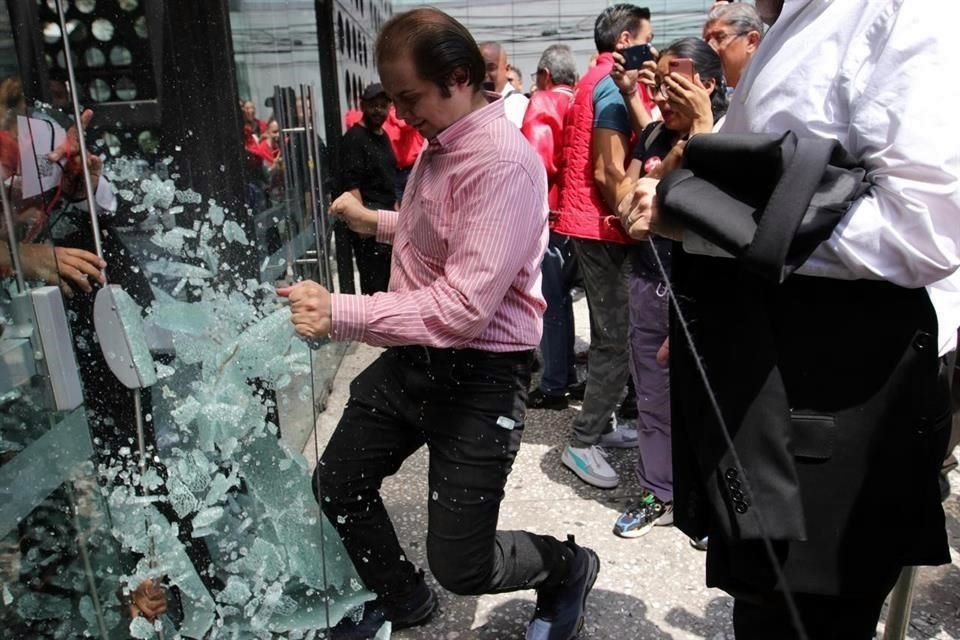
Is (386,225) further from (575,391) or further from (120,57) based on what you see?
(575,391)

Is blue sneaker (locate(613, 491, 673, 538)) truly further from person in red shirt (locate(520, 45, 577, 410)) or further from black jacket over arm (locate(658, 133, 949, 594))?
black jacket over arm (locate(658, 133, 949, 594))

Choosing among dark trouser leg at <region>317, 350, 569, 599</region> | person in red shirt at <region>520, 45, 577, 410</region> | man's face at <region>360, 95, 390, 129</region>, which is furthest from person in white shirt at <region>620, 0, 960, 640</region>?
man's face at <region>360, 95, 390, 129</region>

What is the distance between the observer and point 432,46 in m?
1.62

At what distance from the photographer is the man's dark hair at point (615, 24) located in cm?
345

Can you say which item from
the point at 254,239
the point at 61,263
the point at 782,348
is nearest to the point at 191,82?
the point at 254,239

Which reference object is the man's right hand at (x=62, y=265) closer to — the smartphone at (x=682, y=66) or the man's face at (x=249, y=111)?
the man's face at (x=249, y=111)

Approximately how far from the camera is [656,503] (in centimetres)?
275

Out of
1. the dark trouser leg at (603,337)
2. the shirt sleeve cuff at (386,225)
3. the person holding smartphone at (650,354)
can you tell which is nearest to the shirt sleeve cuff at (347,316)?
the shirt sleeve cuff at (386,225)

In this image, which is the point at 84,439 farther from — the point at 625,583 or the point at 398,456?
the point at 625,583

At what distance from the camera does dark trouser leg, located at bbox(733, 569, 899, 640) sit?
1332 millimetres

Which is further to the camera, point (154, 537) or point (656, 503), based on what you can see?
point (656, 503)

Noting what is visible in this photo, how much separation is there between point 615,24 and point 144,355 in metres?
2.79

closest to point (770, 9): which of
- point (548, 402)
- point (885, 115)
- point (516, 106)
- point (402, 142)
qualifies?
point (885, 115)

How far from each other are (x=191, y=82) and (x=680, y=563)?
2.16m
